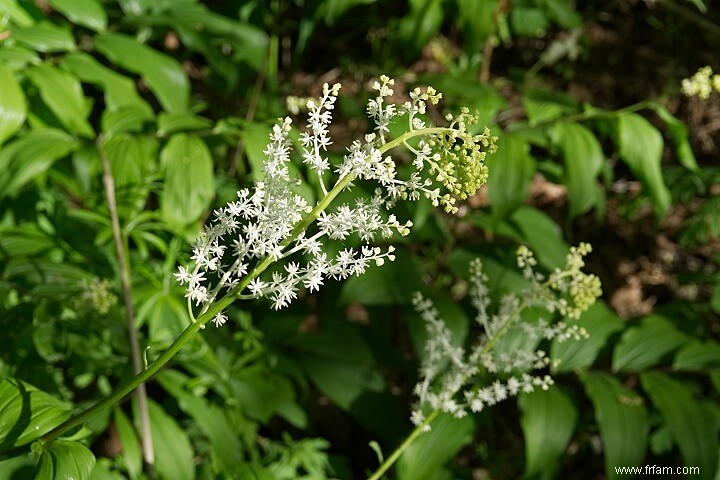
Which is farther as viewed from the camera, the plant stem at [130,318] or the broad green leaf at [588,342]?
the broad green leaf at [588,342]

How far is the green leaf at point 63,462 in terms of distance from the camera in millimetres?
1469

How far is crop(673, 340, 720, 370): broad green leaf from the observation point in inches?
122

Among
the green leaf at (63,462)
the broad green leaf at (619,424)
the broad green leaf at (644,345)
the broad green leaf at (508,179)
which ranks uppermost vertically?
the green leaf at (63,462)

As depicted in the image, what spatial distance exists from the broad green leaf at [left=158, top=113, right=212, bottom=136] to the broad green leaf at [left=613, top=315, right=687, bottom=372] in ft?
6.46

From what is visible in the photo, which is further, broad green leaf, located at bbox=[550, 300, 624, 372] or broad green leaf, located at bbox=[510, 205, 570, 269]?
broad green leaf, located at bbox=[510, 205, 570, 269]

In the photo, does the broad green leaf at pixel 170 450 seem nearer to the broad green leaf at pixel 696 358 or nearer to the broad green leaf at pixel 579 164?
the broad green leaf at pixel 579 164

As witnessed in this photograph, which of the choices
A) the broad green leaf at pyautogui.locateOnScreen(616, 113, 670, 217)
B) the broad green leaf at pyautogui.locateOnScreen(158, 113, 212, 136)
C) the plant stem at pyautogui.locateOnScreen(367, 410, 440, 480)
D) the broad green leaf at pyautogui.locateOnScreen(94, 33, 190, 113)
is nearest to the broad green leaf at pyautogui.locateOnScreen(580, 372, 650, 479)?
the broad green leaf at pyautogui.locateOnScreen(616, 113, 670, 217)

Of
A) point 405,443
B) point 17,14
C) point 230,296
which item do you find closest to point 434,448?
point 405,443

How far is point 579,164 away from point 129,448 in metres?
2.12

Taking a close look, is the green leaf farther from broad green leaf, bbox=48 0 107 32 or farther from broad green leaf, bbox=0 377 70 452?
broad green leaf, bbox=48 0 107 32

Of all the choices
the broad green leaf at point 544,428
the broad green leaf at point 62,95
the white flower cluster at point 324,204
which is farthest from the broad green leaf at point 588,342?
the broad green leaf at point 62,95

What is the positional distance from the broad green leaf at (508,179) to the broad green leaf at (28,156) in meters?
1.63

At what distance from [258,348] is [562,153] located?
155cm

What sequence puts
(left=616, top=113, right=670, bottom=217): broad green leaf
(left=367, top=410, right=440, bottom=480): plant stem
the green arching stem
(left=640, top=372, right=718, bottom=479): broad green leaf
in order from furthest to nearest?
(left=616, top=113, right=670, bottom=217): broad green leaf < (left=640, top=372, right=718, bottom=479): broad green leaf < (left=367, top=410, right=440, bottom=480): plant stem < the green arching stem
